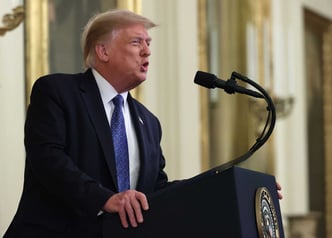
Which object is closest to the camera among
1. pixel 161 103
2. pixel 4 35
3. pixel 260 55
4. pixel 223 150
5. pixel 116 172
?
pixel 116 172

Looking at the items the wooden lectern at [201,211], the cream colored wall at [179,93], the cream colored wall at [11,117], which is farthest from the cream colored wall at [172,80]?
the wooden lectern at [201,211]

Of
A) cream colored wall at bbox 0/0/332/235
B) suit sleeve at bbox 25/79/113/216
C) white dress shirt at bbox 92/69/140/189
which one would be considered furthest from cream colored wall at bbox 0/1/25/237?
suit sleeve at bbox 25/79/113/216

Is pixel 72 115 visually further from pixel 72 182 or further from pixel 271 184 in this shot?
pixel 271 184

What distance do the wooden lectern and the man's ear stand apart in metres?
0.74

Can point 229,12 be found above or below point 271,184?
above

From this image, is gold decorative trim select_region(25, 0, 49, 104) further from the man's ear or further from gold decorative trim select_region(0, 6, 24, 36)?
the man's ear

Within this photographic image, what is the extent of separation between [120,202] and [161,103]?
4.03 metres

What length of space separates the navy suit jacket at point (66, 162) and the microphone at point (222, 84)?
383 mm

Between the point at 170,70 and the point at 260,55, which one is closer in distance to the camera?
the point at 170,70

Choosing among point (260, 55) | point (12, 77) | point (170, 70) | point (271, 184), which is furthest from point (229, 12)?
point (271, 184)

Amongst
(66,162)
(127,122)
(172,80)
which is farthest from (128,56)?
(172,80)

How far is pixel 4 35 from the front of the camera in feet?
16.0

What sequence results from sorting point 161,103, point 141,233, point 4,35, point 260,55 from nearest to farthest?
point 141,233 < point 4,35 < point 161,103 < point 260,55

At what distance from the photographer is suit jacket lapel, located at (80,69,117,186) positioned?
10.3ft
